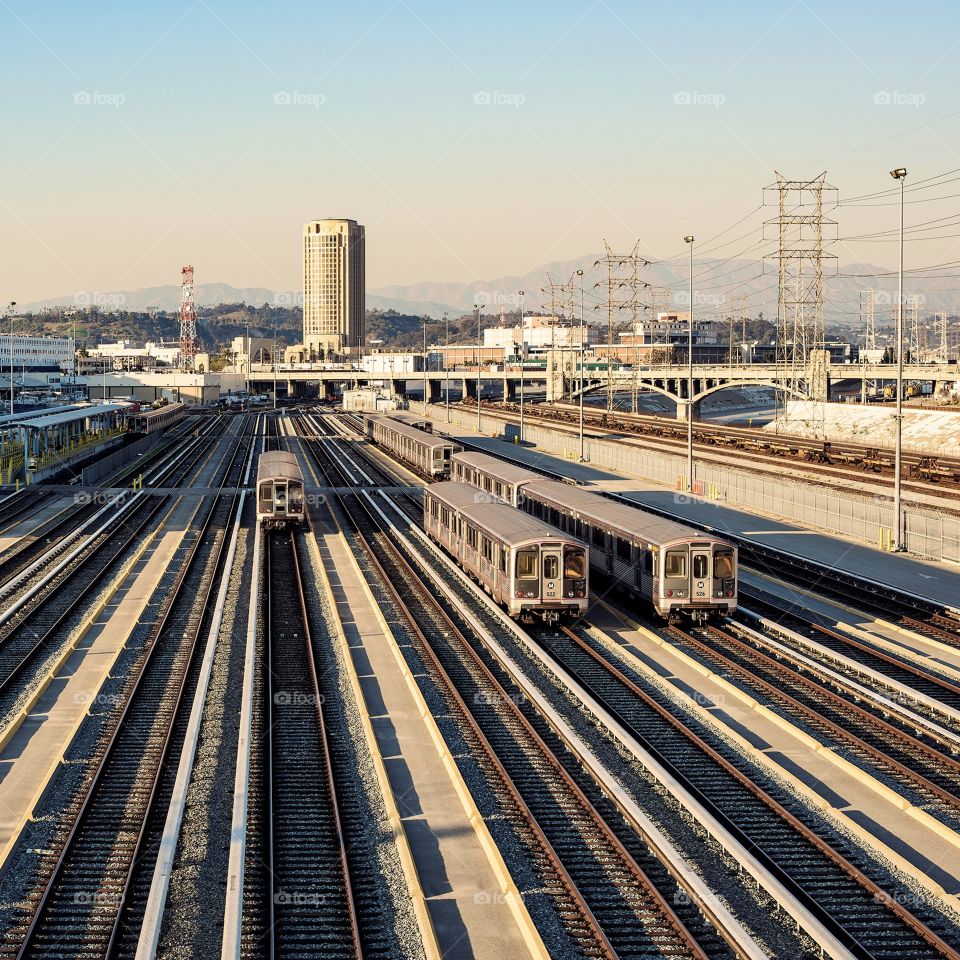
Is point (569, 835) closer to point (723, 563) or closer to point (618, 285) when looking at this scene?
point (723, 563)

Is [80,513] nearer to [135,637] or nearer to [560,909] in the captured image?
[135,637]

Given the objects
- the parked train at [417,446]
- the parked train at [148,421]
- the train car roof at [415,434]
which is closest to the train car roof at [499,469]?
the parked train at [417,446]

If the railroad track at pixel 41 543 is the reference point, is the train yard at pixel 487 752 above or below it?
below

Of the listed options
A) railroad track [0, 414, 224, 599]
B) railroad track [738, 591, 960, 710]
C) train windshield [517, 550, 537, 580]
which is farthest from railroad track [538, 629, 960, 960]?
railroad track [0, 414, 224, 599]

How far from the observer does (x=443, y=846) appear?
14.2m

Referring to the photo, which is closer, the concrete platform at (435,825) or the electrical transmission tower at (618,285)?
the concrete platform at (435,825)

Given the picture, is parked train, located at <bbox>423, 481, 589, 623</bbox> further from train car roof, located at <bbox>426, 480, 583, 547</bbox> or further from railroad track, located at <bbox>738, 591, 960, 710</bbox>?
railroad track, located at <bbox>738, 591, 960, 710</bbox>

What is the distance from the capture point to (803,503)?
137ft

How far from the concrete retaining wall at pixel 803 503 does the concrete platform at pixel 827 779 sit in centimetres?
1434

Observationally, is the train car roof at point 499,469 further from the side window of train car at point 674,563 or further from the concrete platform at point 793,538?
the side window of train car at point 674,563

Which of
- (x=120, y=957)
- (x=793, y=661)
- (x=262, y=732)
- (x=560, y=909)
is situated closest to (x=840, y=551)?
(x=793, y=661)

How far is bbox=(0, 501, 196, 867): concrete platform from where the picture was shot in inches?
628

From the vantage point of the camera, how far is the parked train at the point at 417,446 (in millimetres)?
59312

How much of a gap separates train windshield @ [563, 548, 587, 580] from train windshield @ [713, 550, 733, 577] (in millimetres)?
2924
